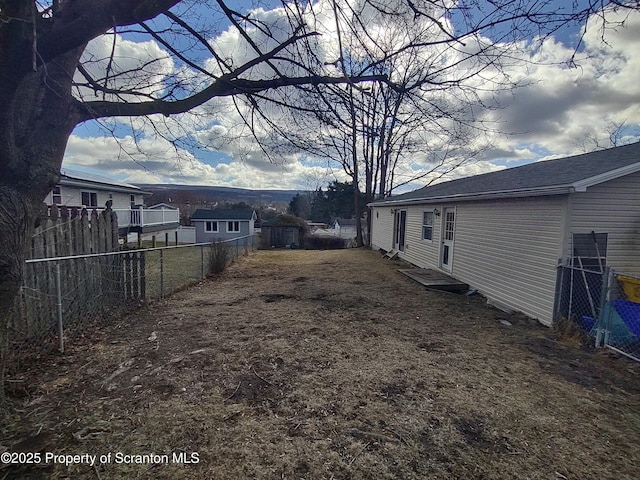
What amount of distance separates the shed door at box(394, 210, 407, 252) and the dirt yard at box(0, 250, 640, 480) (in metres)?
9.34

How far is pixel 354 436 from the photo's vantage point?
2531 mm

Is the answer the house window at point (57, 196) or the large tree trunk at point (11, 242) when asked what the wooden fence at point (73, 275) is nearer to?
the large tree trunk at point (11, 242)

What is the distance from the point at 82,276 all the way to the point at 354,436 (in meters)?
4.31

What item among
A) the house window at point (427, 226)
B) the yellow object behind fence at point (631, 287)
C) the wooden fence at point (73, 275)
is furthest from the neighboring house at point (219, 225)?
the yellow object behind fence at point (631, 287)

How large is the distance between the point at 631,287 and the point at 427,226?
278 inches

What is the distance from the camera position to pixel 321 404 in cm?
297

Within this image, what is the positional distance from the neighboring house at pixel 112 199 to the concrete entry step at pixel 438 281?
13459 millimetres

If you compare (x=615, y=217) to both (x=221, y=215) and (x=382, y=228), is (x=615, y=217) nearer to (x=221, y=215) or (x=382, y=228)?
(x=382, y=228)

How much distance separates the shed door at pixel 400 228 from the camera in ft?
47.7

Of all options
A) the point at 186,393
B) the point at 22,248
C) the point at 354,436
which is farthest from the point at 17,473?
the point at 354,436

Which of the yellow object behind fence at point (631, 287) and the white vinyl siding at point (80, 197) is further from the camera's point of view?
the white vinyl siding at point (80, 197)

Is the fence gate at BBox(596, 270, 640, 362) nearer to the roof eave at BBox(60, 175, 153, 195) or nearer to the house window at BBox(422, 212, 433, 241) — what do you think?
the house window at BBox(422, 212, 433, 241)

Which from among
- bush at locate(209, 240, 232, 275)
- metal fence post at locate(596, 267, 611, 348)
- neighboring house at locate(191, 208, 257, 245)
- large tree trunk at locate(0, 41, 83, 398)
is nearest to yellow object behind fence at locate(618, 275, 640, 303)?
metal fence post at locate(596, 267, 611, 348)

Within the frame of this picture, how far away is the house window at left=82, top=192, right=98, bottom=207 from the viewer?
60.7 ft
